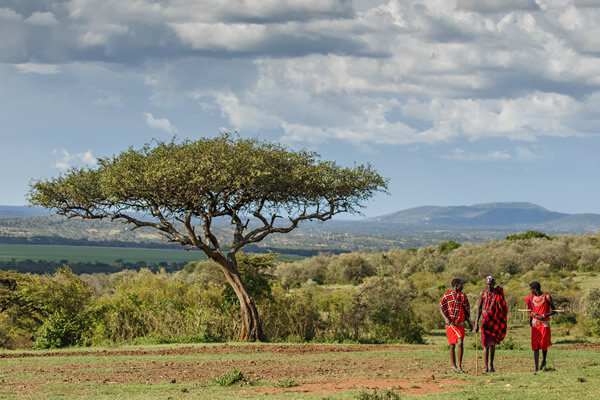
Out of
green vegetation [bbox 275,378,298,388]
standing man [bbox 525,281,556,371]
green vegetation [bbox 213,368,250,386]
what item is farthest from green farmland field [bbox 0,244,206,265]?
standing man [bbox 525,281,556,371]

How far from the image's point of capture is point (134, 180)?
22.3 m

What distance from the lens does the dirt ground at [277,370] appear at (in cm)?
1220

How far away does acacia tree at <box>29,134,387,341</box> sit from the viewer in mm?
22516

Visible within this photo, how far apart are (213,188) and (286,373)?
9.92 metres

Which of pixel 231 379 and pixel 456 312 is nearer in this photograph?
pixel 231 379

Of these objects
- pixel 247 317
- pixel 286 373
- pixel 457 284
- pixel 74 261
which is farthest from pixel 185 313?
pixel 74 261

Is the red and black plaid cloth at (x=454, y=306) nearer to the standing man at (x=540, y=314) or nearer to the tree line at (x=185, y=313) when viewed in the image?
the standing man at (x=540, y=314)

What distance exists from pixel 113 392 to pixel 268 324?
1250cm

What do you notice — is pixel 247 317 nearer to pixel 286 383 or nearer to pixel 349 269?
pixel 286 383

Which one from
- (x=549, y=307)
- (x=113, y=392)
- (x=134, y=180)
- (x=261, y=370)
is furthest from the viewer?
(x=134, y=180)

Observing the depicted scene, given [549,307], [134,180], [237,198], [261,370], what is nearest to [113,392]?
[261,370]

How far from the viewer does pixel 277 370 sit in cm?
1515

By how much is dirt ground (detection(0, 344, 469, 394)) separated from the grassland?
0.02 m

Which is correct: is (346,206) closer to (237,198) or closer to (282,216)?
(282,216)
